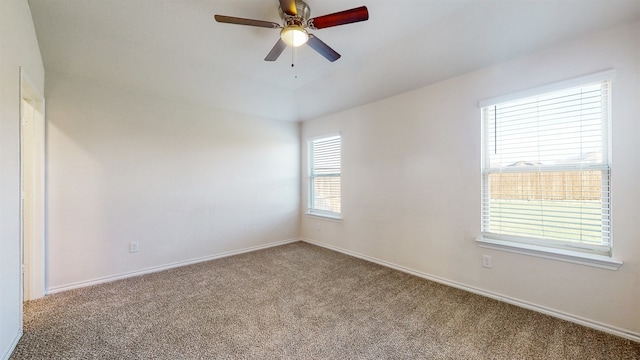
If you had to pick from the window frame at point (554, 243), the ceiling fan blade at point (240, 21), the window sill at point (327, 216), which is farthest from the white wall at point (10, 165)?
the window frame at point (554, 243)

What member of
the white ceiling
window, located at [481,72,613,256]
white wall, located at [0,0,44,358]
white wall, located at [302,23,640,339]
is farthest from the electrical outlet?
white wall, located at [0,0,44,358]

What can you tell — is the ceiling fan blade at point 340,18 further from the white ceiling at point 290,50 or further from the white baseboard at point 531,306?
the white baseboard at point 531,306

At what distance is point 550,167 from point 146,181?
4.43 metres

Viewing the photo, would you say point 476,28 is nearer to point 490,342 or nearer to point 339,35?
point 339,35

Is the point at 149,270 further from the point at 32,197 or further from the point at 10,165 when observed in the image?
the point at 10,165

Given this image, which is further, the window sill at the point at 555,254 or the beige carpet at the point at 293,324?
the window sill at the point at 555,254

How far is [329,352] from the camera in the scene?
1779 millimetres

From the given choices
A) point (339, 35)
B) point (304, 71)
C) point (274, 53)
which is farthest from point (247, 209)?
point (339, 35)

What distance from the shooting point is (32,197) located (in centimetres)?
253

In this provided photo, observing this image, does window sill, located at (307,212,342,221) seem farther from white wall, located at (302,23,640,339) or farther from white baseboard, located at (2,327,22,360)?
white baseboard, located at (2,327,22,360)

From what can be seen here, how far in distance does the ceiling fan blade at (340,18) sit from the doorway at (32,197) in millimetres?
2809

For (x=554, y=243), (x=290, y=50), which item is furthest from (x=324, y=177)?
(x=554, y=243)

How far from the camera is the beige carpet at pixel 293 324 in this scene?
5.86ft

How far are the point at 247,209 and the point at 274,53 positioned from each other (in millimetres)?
2634
